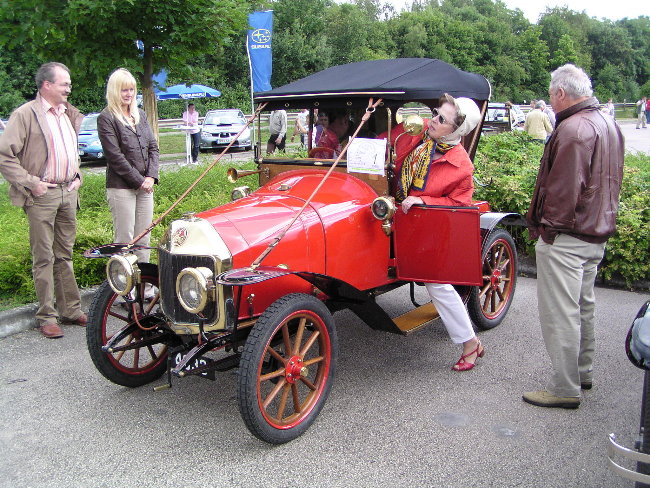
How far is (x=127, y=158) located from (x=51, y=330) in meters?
1.54

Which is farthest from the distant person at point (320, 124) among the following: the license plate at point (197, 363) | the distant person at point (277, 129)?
the distant person at point (277, 129)

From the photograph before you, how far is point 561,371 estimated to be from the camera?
3496mm

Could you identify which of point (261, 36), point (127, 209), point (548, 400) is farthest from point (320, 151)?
point (261, 36)

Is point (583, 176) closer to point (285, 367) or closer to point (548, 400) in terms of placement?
point (548, 400)

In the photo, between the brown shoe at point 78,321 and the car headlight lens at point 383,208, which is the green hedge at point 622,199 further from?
the brown shoe at point 78,321

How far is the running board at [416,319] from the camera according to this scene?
163 inches

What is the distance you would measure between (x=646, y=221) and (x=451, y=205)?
322 centimetres

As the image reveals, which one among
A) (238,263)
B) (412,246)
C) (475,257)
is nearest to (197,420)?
(238,263)

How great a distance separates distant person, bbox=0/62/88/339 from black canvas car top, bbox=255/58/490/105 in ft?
5.24

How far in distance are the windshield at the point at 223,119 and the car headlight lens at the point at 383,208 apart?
17.4 m

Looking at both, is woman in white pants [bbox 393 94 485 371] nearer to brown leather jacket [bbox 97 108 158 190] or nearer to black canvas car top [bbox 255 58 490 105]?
black canvas car top [bbox 255 58 490 105]

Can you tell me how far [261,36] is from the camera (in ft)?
50.0

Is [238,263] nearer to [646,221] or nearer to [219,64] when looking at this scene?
[646,221]

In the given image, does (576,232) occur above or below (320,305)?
above
